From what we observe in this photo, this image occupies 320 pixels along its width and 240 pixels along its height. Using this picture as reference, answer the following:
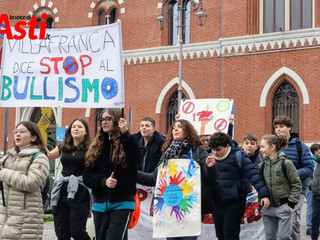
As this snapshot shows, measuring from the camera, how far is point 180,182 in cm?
675

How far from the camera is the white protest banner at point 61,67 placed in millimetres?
6875

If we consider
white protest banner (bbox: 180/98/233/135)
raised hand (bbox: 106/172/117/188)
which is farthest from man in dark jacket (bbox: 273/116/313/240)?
white protest banner (bbox: 180/98/233/135)

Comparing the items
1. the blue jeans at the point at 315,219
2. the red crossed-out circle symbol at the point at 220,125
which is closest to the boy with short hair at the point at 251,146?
the blue jeans at the point at 315,219

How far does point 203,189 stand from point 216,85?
16.5m

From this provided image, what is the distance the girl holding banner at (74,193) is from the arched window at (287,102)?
50.1 feet

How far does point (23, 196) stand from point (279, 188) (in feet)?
10.7

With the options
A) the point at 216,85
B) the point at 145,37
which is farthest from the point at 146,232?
the point at 145,37

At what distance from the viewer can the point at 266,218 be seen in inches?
295

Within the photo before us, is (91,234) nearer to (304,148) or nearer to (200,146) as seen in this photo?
(200,146)

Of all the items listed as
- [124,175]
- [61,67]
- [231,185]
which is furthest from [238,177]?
[61,67]

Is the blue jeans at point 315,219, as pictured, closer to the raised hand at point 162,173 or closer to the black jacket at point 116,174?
the raised hand at point 162,173

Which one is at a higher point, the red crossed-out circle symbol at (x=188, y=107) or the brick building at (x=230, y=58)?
the brick building at (x=230, y=58)

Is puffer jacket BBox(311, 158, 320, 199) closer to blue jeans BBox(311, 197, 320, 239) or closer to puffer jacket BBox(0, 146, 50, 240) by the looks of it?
blue jeans BBox(311, 197, 320, 239)

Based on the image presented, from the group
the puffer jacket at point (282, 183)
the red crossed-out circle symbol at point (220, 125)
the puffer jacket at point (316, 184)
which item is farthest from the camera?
the red crossed-out circle symbol at point (220, 125)
